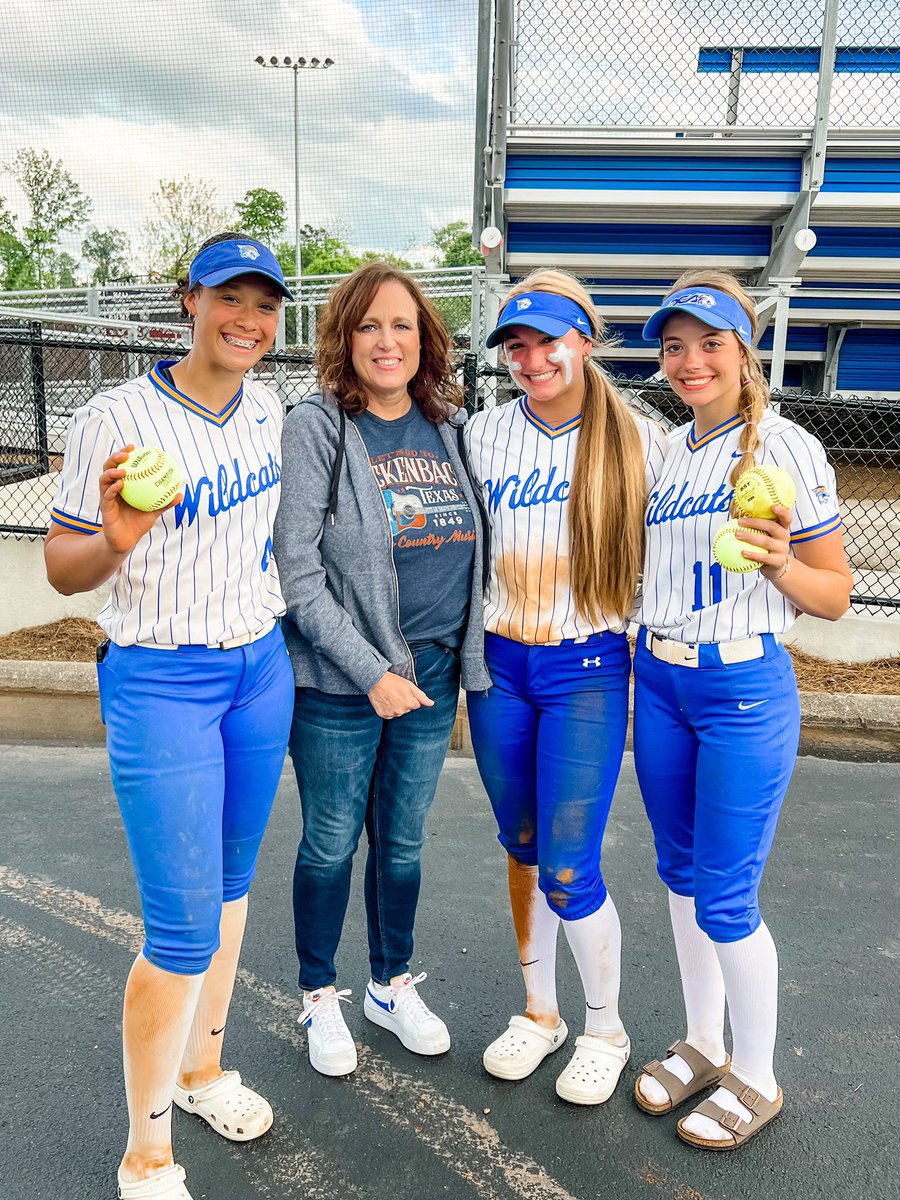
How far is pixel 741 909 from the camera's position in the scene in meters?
2.35

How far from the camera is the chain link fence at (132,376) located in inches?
232

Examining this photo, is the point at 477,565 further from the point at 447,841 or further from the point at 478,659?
the point at 447,841

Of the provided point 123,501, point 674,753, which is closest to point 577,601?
point 674,753

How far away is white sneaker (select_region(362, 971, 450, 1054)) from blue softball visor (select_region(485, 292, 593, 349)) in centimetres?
194

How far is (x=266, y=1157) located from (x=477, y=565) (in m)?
1.63

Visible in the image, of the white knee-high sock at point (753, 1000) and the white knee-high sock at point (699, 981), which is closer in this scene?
the white knee-high sock at point (753, 1000)

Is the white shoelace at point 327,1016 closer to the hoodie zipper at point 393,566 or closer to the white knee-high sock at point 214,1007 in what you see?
the white knee-high sock at point 214,1007

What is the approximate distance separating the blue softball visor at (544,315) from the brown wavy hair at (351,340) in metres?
0.20

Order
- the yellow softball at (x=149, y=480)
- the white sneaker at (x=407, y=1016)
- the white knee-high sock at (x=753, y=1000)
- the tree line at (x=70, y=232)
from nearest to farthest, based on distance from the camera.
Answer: the yellow softball at (x=149, y=480), the white knee-high sock at (x=753, y=1000), the white sneaker at (x=407, y=1016), the tree line at (x=70, y=232)

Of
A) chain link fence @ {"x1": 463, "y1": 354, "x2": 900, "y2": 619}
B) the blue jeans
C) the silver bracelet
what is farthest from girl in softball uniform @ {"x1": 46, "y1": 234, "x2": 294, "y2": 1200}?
chain link fence @ {"x1": 463, "y1": 354, "x2": 900, "y2": 619}

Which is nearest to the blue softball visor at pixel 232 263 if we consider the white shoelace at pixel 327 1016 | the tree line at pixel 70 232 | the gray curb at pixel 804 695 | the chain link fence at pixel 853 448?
the chain link fence at pixel 853 448

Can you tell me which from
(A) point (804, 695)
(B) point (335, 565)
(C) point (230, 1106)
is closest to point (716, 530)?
(B) point (335, 565)

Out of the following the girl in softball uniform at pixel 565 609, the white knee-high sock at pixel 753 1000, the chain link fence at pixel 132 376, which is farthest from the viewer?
the chain link fence at pixel 132 376

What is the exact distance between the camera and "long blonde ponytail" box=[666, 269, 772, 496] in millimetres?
2311
